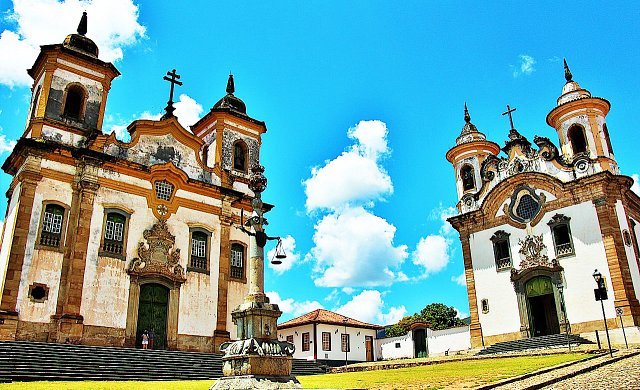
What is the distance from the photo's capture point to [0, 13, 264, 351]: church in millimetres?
18297

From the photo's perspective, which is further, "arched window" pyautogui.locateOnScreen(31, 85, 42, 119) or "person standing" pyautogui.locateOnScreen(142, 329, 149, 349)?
"arched window" pyautogui.locateOnScreen(31, 85, 42, 119)

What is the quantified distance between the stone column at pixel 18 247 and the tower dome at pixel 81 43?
19.3ft

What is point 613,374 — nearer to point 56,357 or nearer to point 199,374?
point 199,374

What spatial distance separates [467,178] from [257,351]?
25.8 m

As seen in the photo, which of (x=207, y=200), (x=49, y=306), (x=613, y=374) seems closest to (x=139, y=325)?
(x=49, y=306)

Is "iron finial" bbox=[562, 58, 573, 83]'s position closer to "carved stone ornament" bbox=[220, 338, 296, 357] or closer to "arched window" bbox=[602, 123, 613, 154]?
"arched window" bbox=[602, 123, 613, 154]

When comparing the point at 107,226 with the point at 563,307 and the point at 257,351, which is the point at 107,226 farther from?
the point at 563,307

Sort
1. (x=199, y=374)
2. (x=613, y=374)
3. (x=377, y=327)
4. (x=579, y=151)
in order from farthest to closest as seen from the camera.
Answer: (x=377, y=327)
(x=579, y=151)
(x=199, y=374)
(x=613, y=374)

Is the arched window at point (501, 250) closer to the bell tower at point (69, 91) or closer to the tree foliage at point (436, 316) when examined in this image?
the bell tower at point (69, 91)

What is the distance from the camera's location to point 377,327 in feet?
125

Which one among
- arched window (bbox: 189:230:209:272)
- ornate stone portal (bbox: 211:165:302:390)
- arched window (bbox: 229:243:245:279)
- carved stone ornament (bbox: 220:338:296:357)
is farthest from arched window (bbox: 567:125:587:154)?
carved stone ornament (bbox: 220:338:296:357)

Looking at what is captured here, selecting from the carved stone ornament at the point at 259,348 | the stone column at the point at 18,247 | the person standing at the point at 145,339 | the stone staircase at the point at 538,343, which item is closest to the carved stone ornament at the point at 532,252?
the stone staircase at the point at 538,343

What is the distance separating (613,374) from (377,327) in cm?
2831

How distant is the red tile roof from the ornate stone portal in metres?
25.4
